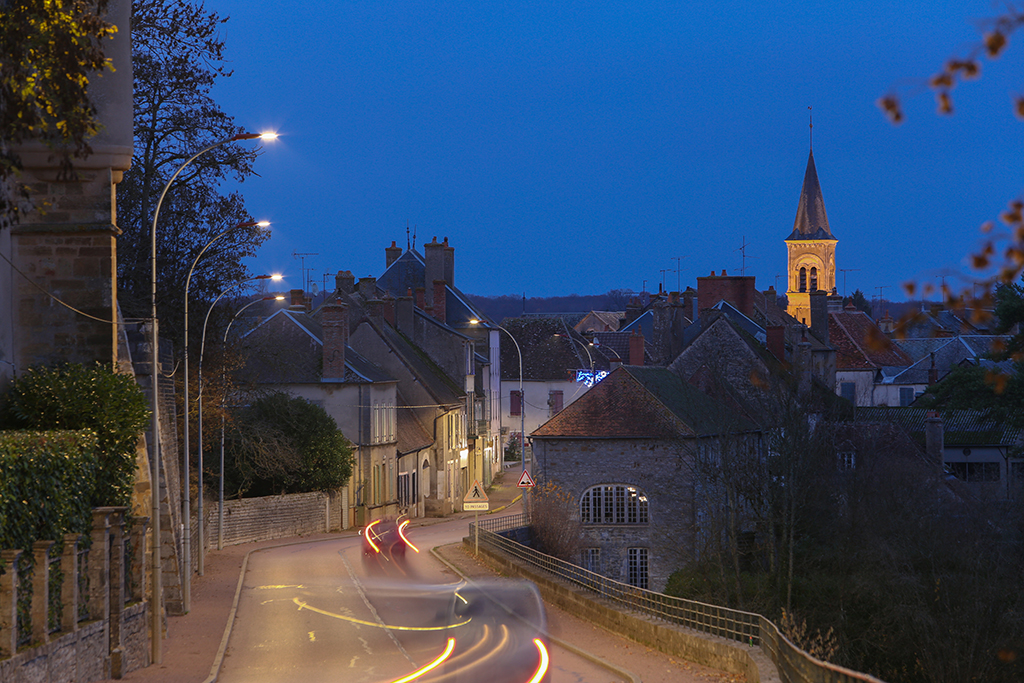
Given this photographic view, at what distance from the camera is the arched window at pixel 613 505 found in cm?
4184

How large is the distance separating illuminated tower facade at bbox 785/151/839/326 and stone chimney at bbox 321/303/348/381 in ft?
311

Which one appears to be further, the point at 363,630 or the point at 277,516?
the point at 277,516

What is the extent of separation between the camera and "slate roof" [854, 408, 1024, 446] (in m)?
59.1

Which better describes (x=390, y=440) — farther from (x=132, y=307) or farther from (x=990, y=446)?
(x=990, y=446)

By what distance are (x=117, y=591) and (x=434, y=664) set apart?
5217 mm

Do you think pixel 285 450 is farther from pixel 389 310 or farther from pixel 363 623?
pixel 363 623

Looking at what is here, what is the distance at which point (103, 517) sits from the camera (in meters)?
16.7

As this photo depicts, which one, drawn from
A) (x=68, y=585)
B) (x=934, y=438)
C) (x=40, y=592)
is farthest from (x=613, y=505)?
(x=40, y=592)

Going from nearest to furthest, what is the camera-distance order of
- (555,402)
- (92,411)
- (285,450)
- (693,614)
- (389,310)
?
(92,411), (693,614), (285,450), (389,310), (555,402)

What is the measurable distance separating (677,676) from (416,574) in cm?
1373

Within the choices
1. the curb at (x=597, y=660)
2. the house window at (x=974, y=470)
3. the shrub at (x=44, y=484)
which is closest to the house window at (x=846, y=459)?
the house window at (x=974, y=470)

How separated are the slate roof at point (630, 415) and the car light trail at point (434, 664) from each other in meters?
24.4

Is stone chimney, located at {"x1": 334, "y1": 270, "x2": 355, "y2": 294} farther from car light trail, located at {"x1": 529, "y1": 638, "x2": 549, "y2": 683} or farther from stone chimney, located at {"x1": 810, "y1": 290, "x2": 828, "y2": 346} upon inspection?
car light trail, located at {"x1": 529, "y1": 638, "x2": 549, "y2": 683}

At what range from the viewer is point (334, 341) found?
4650 cm
